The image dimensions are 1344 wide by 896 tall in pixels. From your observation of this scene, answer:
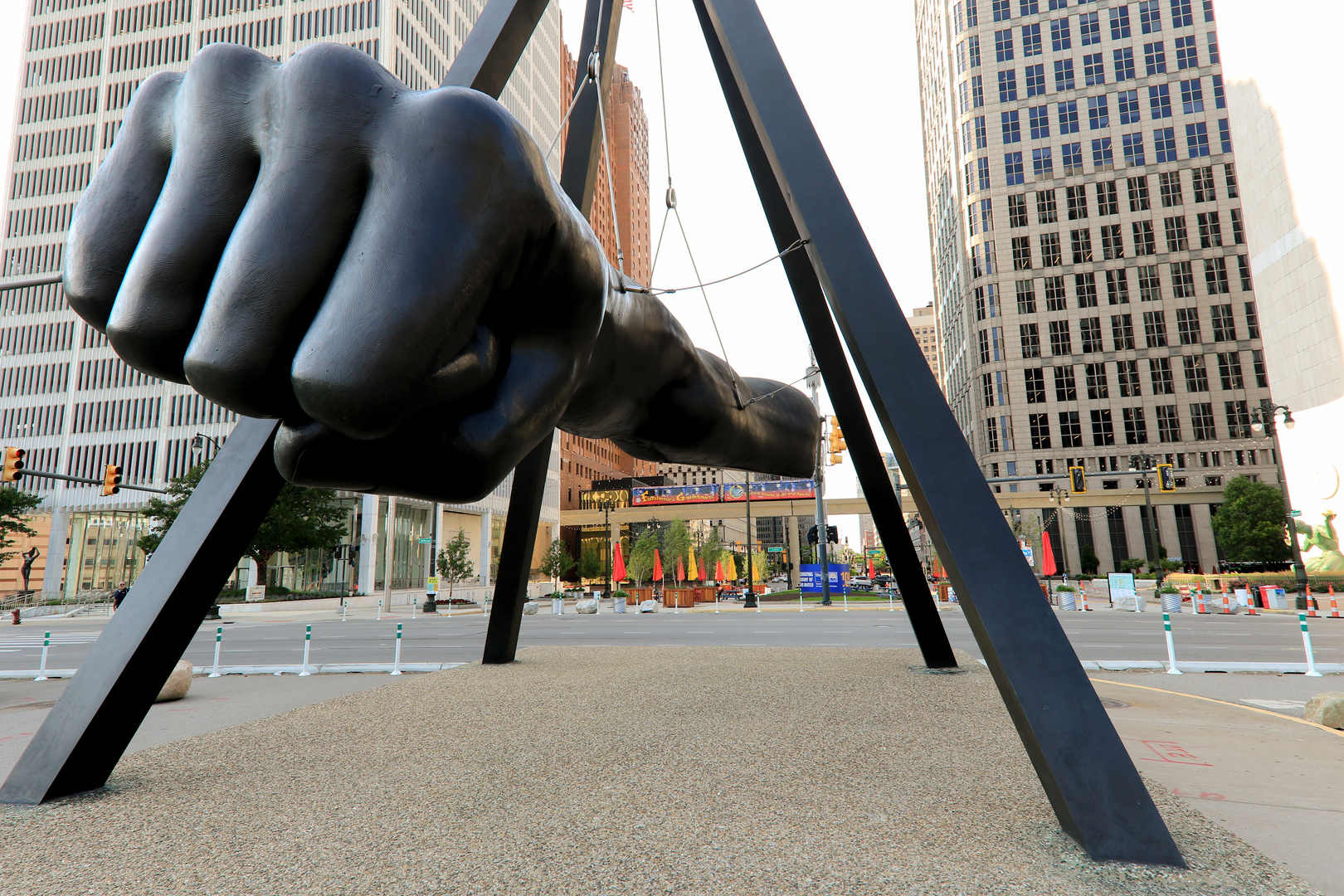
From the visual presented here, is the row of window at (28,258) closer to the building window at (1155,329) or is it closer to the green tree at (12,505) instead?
the green tree at (12,505)

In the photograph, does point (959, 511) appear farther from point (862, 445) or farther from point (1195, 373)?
point (1195, 373)

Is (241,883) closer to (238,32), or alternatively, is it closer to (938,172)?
(238,32)

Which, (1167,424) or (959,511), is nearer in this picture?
(959,511)

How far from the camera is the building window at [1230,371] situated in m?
66.6

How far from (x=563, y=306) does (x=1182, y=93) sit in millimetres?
92305

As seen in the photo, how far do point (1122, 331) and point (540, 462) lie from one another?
77.9 m

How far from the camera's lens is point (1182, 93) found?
71.4 meters

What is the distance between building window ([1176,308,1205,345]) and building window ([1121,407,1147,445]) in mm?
7923

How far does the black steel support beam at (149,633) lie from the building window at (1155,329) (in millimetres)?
81554

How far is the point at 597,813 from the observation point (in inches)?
137

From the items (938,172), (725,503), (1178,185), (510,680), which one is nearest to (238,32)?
(725,503)

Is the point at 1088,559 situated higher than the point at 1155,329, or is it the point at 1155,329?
the point at 1155,329

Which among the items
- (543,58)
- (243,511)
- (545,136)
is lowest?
(243,511)

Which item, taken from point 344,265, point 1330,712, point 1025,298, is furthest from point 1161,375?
point 344,265
